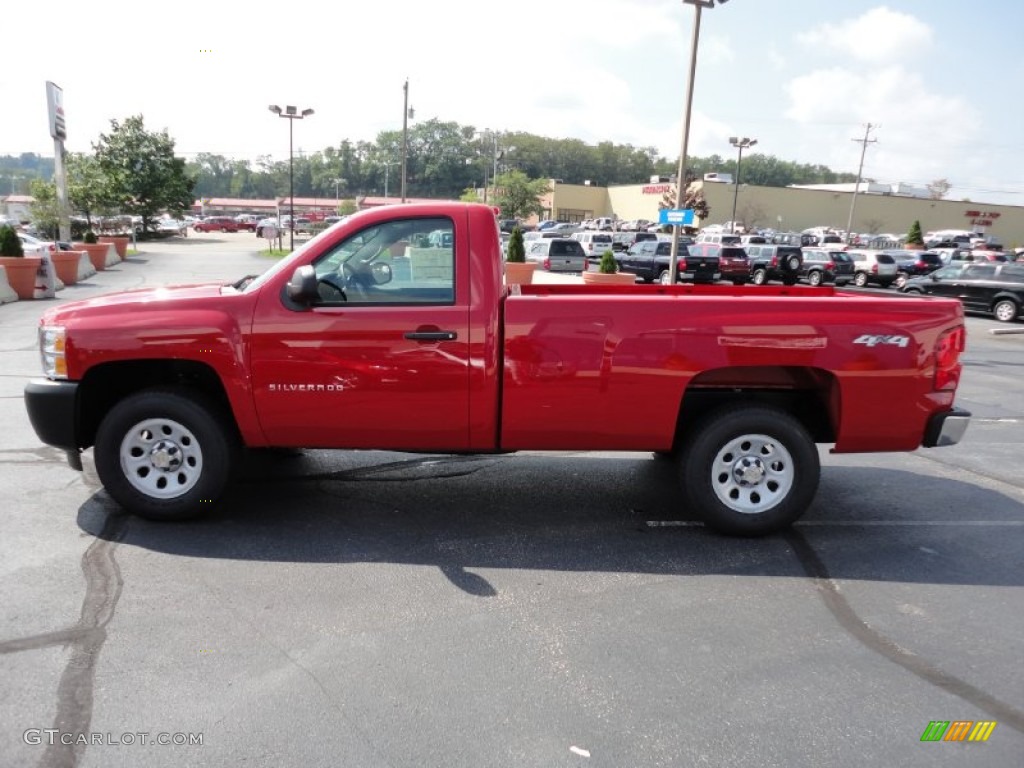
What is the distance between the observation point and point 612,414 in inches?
187

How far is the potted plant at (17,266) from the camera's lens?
1793 centimetres

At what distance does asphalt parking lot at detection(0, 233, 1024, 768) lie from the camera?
2949mm

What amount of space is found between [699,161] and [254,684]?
173791mm

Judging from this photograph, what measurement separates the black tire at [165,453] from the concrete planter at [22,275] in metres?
16.0

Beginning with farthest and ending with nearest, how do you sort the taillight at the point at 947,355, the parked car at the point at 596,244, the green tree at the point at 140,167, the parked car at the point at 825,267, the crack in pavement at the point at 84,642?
the green tree at the point at 140,167
the parked car at the point at 596,244
the parked car at the point at 825,267
the taillight at the point at 947,355
the crack in pavement at the point at 84,642

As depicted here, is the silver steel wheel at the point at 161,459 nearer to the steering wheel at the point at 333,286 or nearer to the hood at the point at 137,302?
the hood at the point at 137,302

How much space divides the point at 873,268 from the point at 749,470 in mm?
31532

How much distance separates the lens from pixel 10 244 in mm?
18453

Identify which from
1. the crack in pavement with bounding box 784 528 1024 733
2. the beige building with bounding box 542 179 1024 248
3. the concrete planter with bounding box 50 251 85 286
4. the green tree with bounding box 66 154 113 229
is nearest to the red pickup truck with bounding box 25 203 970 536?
the crack in pavement with bounding box 784 528 1024 733

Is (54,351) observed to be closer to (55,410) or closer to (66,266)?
(55,410)

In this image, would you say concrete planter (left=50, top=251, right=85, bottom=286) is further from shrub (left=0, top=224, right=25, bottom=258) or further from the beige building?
the beige building

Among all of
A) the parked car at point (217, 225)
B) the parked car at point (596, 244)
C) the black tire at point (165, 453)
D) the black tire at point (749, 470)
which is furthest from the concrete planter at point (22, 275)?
the parked car at point (217, 225)

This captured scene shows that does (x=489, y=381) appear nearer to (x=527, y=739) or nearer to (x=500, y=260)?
(x=500, y=260)

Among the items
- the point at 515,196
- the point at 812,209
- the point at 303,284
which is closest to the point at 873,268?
the point at 303,284
